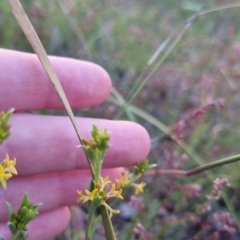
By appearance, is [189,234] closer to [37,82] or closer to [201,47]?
[37,82]

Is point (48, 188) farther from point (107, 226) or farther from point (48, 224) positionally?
point (107, 226)

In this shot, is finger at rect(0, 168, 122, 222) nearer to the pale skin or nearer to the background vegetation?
the pale skin

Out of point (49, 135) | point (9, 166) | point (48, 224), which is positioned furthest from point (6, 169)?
point (48, 224)

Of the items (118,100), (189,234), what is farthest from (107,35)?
(189,234)

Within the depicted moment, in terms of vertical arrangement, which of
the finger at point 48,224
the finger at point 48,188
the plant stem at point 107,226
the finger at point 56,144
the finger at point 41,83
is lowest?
the finger at point 48,224

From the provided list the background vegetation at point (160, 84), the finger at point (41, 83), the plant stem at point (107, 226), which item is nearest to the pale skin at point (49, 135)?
the finger at point (41, 83)

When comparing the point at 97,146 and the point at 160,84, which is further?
the point at 160,84

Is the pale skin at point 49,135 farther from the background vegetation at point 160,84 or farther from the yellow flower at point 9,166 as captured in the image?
the yellow flower at point 9,166
